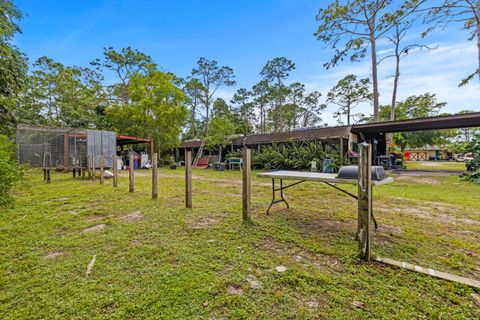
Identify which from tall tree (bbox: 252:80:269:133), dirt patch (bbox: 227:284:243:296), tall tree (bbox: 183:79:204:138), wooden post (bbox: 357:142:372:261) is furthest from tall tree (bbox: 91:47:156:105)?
dirt patch (bbox: 227:284:243:296)

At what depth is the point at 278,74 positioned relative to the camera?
23.2 meters

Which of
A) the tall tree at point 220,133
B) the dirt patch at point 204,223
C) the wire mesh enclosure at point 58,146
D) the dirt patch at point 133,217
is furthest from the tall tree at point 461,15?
the wire mesh enclosure at point 58,146

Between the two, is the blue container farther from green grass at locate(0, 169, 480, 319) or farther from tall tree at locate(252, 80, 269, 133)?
tall tree at locate(252, 80, 269, 133)

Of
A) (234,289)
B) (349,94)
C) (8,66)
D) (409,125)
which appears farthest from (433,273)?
(349,94)

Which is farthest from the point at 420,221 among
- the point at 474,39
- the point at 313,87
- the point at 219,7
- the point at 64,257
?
the point at 313,87

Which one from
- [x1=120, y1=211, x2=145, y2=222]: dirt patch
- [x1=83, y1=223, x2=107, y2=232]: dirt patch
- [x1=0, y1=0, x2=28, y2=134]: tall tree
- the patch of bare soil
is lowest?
the patch of bare soil

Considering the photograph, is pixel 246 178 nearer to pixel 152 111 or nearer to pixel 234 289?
pixel 234 289

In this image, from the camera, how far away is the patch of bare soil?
1.86m

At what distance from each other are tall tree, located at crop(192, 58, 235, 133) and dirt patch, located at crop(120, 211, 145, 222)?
873 inches

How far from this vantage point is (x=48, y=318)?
1223mm

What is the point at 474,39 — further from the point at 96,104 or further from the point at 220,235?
the point at 96,104

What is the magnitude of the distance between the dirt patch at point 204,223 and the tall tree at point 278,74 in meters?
22.8

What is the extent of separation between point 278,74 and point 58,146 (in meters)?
21.1

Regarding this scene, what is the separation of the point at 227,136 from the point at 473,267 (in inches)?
559
